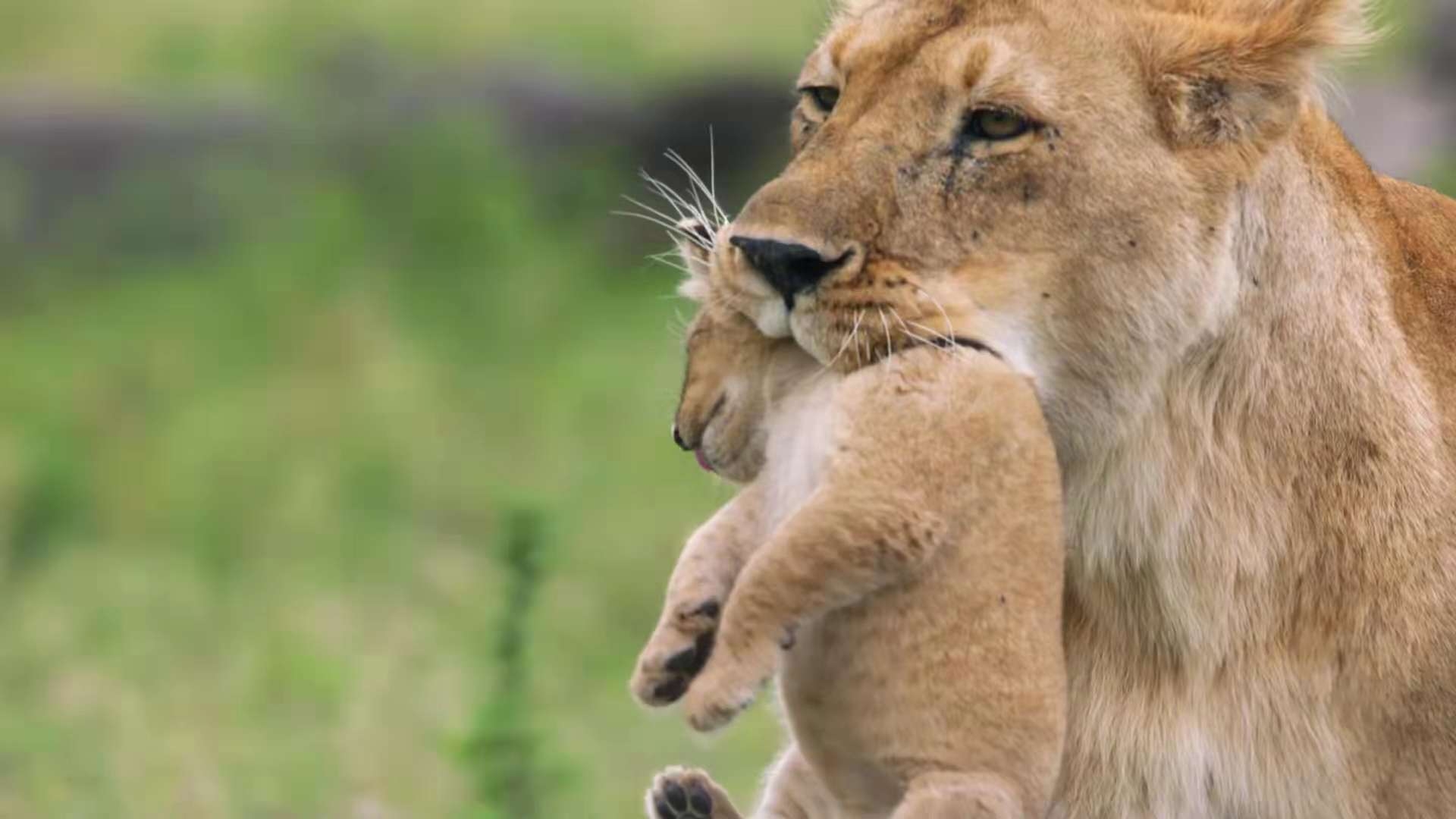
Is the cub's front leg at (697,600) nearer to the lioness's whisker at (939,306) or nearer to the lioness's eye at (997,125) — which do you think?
the lioness's whisker at (939,306)

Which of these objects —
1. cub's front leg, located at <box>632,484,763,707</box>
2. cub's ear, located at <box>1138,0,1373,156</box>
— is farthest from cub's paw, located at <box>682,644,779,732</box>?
cub's ear, located at <box>1138,0,1373,156</box>

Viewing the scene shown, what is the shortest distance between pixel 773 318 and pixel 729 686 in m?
0.50

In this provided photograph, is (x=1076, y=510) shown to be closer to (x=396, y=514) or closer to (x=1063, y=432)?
A: (x=1063, y=432)

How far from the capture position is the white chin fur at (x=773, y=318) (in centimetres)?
321

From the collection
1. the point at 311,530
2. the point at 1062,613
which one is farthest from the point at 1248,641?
the point at 311,530

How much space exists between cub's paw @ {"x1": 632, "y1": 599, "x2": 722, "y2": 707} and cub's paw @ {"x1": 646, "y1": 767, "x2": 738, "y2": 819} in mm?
367

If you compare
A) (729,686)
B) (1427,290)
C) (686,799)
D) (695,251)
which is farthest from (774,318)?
(1427,290)

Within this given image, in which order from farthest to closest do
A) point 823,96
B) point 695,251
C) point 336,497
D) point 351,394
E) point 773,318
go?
point 351,394, point 336,497, point 823,96, point 695,251, point 773,318

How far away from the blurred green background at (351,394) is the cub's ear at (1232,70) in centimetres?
122

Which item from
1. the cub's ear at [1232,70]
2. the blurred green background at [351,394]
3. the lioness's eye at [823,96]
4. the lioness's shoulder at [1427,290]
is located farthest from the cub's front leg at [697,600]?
the blurred green background at [351,394]

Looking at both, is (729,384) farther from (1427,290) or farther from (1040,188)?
(1427,290)

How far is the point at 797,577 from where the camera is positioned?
2957 millimetres

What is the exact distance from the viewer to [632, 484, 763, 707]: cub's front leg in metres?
3.10

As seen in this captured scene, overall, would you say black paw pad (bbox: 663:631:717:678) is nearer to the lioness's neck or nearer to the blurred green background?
the lioness's neck
